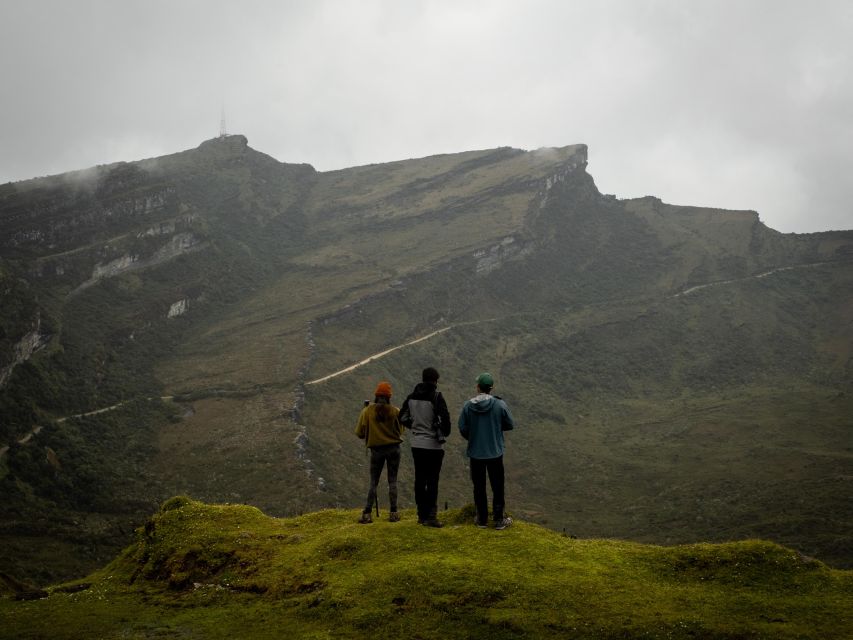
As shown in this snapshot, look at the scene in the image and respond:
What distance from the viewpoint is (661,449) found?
70562 millimetres

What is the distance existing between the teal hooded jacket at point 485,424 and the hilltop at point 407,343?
Result: 27689 millimetres

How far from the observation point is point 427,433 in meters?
12.6

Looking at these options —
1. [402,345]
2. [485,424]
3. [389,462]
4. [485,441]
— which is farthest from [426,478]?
[402,345]

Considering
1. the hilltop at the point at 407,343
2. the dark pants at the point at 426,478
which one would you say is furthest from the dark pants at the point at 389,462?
the hilltop at the point at 407,343

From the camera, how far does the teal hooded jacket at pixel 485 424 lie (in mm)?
12297

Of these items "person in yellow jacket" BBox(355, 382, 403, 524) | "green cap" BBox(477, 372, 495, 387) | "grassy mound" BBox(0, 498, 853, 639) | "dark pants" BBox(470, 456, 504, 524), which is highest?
"green cap" BBox(477, 372, 495, 387)

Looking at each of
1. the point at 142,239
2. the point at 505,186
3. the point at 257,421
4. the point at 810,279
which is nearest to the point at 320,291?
the point at 142,239

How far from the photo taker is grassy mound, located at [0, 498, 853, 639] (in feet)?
29.4

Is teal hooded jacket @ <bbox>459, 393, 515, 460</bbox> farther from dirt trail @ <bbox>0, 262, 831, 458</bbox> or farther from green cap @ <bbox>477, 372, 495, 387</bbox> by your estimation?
dirt trail @ <bbox>0, 262, 831, 458</bbox>

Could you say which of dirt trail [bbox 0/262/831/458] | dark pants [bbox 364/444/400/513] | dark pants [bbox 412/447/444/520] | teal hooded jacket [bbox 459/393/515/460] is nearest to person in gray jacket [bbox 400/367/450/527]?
dark pants [bbox 412/447/444/520]

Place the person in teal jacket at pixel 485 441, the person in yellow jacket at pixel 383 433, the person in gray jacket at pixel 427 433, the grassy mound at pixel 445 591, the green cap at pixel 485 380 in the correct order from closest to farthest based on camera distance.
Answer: the grassy mound at pixel 445 591 < the green cap at pixel 485 380 < the person in teal jacket at pixel 485 441 < the person in gray jacket at pixel 427 433 < the person in yellow jacket at pixel 383 433

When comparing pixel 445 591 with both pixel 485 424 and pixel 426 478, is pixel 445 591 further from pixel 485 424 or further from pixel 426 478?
pixel 485 424

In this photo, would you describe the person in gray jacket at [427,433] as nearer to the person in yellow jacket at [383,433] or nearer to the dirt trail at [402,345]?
the person in yellow jacket at [383,433]

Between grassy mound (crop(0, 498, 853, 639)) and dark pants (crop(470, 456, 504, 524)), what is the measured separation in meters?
0.41
